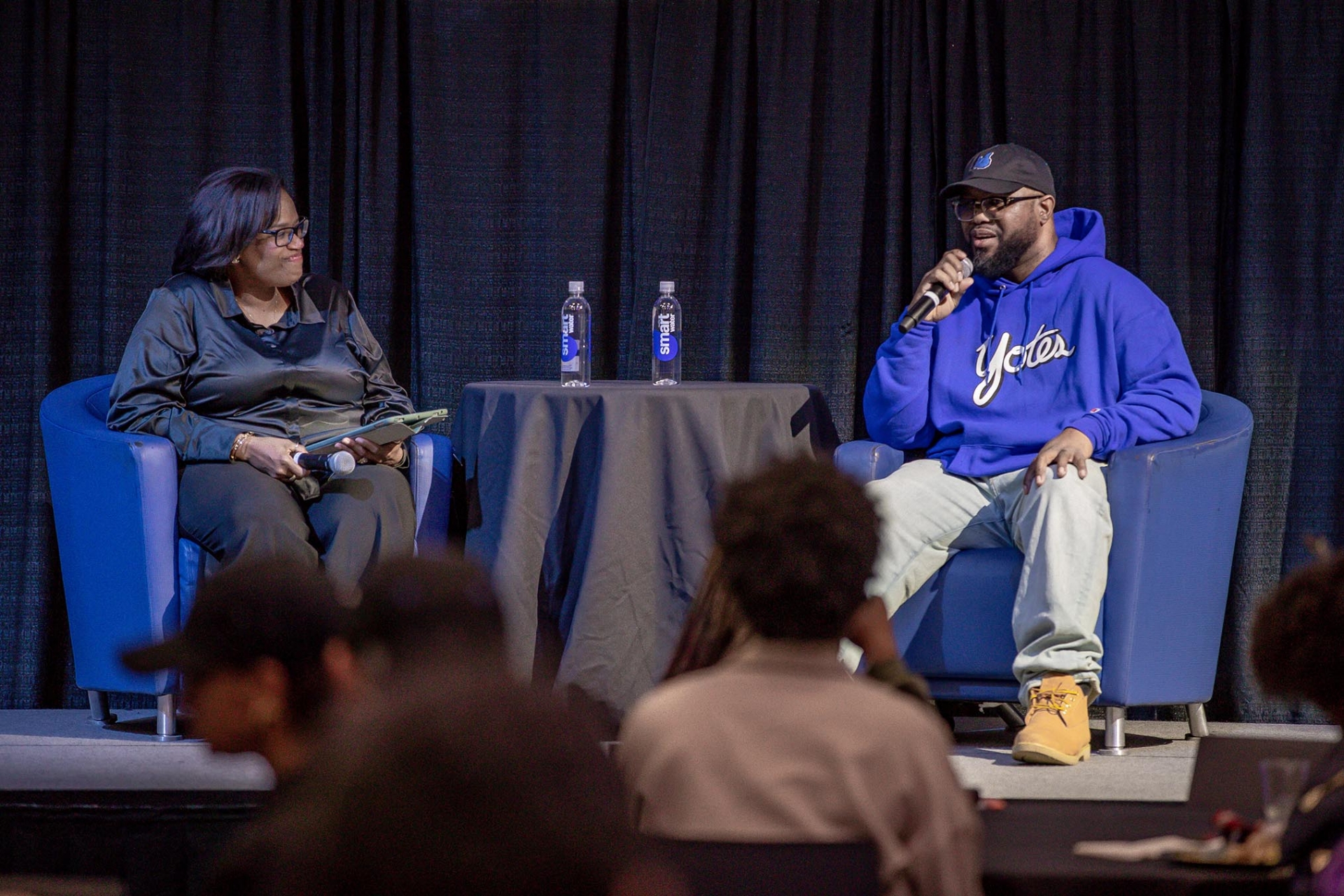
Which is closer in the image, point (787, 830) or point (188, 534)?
point (787, 830)

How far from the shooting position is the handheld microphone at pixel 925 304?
11.1 ft

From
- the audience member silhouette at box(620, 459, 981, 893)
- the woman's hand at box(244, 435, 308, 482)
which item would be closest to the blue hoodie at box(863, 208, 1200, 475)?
the woman's hand at box(244, 435, 308, 482)

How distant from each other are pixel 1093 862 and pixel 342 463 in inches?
80.9

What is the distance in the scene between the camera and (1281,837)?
137 centimetres

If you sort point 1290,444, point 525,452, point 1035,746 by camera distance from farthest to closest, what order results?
point 1290,444 → point 525,452 → point 1035,746

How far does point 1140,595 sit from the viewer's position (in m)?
3.10

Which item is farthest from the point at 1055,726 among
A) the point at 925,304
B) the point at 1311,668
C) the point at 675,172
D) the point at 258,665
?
the point at 258,665

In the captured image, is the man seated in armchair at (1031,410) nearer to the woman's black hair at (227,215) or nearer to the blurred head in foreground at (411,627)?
the woman's black hair at (227,215)

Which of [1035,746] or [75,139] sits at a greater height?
[75,139]

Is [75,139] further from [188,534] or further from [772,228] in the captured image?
[772,228]

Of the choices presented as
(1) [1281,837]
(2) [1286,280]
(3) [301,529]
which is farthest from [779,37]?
(1) [1281,837]

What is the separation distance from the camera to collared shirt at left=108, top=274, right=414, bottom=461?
3.24 m

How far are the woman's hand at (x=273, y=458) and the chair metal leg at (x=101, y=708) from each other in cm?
74

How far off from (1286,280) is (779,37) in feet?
4.65
